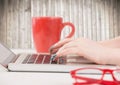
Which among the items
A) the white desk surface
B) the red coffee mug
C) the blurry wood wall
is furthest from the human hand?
the blurry wood wall

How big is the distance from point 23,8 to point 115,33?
1.30 metres

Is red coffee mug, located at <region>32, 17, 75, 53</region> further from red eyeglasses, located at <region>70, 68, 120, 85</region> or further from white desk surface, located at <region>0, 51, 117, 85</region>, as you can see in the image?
red eyeglasses, located at <region>70, 68, 120, 85</region>

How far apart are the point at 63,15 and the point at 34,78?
12.2 ft

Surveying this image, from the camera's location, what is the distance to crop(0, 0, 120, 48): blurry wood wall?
4199 mm

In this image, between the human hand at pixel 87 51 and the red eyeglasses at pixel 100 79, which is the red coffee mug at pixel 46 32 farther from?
the red eyeglasses at pixel 100 79

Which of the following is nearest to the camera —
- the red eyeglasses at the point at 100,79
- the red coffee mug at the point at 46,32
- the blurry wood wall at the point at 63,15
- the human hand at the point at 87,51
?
the red eyeglasses at the point at 100,79

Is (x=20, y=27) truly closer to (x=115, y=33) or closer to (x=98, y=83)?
(x=115, y=33)

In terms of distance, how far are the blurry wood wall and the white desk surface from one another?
3.61 metres

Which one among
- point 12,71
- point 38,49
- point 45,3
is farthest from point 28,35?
point 12,71

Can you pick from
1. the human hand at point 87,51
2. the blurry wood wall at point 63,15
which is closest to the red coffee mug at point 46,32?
the human hand at point 87,51

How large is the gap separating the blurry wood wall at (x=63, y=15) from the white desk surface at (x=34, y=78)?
11.8 ft

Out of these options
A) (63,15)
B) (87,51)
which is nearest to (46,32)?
(87,51)

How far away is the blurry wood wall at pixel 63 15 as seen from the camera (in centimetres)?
420

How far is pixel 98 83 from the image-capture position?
41 centimetres
